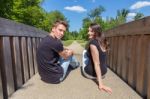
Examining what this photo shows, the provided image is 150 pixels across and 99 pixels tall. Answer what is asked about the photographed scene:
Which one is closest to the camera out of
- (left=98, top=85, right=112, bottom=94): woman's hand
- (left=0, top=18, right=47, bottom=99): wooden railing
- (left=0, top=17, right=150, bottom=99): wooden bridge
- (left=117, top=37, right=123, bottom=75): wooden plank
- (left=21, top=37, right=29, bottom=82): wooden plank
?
(left=0, top=18, right=47, bottom=99): wooden railing

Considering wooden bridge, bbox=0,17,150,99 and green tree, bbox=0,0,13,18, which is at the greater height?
green tree, bbox=0,0,13,18

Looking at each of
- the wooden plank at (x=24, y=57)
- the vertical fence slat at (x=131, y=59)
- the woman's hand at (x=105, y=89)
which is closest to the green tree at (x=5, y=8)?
the wooden plank at (x=24, y=57)

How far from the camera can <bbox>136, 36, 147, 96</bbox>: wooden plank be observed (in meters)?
3.76

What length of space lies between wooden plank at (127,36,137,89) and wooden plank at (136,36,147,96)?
0.78 feet

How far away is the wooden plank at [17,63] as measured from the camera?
13.5 feet

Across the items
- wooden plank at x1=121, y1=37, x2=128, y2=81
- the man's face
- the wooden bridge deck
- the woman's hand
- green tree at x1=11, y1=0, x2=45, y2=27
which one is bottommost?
the wooden bridge deck

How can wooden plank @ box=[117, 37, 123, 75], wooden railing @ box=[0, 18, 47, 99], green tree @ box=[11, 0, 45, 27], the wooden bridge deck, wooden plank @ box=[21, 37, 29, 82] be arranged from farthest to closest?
green tree @ box=[11, 0, 45, 27], wooden plank @ box=[117, 37, 123, 75], wooden plank @ box=[21, 37, 29, 82], the wooden bridge deck, wooden railing @ box=[0, 18, 47, 99]

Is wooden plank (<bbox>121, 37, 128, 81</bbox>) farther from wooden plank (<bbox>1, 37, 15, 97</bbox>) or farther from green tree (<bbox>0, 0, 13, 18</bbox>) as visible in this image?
green tree (<bbox>0, 0, 13, 18</bbox>)

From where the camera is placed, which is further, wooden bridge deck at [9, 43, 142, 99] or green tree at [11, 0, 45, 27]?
green tree at [11, 0, 45, 27]

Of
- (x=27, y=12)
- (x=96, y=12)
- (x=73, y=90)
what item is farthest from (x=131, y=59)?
(x=96, y=12)

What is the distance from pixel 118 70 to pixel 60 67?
1.44 metres

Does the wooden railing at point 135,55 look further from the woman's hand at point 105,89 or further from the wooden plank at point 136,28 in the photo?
the woman's hand at point 105,89

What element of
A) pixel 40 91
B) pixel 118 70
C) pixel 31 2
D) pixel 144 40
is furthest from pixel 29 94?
pixel 31 2

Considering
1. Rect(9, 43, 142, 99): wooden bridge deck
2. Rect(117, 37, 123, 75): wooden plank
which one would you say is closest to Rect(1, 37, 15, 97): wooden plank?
Rect(9, 43, 142, 99): wooden bridge deck
